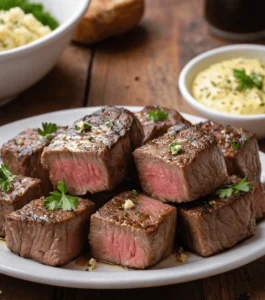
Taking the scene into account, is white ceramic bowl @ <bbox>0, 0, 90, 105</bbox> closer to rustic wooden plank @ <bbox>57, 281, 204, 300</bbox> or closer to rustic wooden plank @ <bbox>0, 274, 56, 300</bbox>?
rustic wooden plank @ <bbox>0, 274, 56, 300</bbox>

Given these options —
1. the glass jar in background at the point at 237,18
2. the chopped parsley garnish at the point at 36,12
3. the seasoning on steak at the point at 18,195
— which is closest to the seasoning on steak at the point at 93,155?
the seasoning on steak at the point at 18,195

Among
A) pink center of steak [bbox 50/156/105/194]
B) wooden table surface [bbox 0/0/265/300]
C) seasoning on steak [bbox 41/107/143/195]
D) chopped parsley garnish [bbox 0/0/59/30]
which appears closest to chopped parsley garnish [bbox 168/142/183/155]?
seasoning on steak [bbox 41/107/143/195]

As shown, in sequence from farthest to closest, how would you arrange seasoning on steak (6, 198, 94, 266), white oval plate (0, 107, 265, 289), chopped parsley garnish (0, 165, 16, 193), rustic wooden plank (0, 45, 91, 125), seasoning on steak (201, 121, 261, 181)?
rustic wooden plank (0, 45, 91, 125) < seasoning on steak (201, 121, 261, 181) < chopped parsley garnish (0, 165, 16, 193) < seasoning on steak (6, 198, 94, 266) < white oval plate (0, 107, 265, 289)

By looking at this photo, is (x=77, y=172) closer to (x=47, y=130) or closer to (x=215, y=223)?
(x=47, y=130)

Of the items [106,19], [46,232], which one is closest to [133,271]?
[46,232]

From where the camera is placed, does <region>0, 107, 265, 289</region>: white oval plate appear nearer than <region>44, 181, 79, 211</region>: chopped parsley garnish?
Yes

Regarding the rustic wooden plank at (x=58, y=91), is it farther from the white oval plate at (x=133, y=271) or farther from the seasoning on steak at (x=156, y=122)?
the white oval plate at (x=133, y=271)
